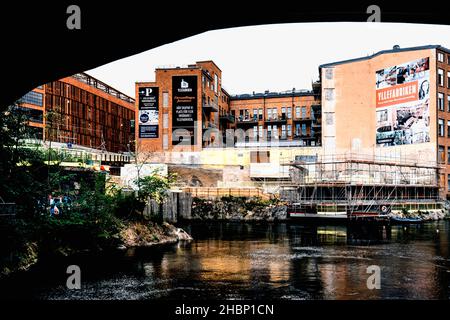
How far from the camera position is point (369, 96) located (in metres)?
72.4

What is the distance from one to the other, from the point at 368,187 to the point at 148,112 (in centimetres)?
3799

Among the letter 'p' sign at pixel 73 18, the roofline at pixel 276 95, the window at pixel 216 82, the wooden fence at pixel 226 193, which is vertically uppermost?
the window at pixel 216 82

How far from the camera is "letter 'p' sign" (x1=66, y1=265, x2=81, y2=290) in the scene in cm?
2044

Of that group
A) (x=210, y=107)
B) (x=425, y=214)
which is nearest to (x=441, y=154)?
(x=425, y=214)

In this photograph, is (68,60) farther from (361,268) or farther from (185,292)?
(361,268)

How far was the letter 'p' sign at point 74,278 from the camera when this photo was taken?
20.4 m

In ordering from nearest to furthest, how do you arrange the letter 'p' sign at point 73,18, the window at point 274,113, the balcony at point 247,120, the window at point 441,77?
the letter 'p' sign at point 73,18, the window at point 441,77, the window at point 274,113, the balcony at point 247,120

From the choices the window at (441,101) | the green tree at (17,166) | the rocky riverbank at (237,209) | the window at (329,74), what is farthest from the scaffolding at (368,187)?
the green tree at (17,166)

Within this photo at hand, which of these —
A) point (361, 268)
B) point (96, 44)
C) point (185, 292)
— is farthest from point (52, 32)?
point (361, 268)

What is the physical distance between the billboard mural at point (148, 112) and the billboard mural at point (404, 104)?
35.2 meters

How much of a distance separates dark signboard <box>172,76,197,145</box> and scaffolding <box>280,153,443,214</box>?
63.4 feet

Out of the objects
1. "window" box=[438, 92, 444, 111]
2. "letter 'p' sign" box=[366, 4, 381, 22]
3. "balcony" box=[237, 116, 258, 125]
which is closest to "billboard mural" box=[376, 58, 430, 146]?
"window" box=[438, 92, 444, 111]

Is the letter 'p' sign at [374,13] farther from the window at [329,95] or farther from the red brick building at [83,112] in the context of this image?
the window at [329,95]

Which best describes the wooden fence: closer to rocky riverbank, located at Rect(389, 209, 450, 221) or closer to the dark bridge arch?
rocky riverbank, located at Rect(389, 209, 450, 221)
